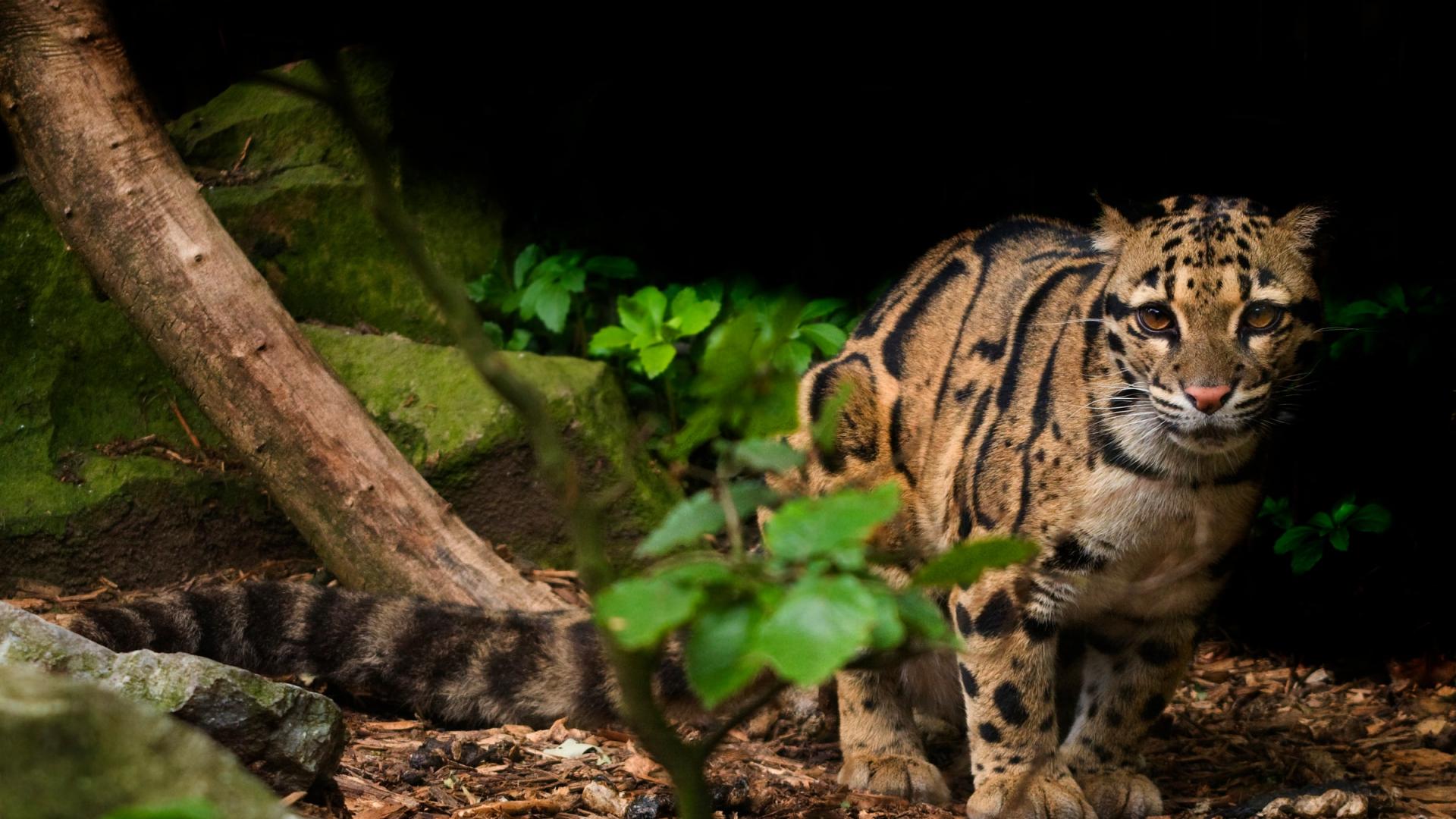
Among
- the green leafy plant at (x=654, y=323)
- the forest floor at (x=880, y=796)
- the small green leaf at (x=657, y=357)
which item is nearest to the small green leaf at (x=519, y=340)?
the green leafy plant at (x=654, y=323)

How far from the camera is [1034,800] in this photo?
389 centimetres

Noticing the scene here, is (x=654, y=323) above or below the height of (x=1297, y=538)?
above

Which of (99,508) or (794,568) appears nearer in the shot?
Result: (794,568)

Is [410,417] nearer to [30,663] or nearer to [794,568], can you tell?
[30,663]

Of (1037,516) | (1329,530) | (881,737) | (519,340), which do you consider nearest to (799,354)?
(519,340)

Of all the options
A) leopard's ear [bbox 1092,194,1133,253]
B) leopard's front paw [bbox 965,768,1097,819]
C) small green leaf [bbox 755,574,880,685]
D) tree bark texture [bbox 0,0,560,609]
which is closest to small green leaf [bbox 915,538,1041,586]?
small green leaf [bbox 755,574,880,685]

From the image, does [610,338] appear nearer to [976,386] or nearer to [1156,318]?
[976,386]

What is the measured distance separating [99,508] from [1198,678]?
13.8 feet

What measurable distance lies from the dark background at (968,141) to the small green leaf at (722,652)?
4.03 meters

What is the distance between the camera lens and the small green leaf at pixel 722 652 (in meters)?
1.37

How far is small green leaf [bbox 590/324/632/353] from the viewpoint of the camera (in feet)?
18.6

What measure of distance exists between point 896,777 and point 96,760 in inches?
121

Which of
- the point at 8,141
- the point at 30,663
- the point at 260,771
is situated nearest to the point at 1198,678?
the point at 260,771

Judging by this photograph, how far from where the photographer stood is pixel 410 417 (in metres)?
5.41
